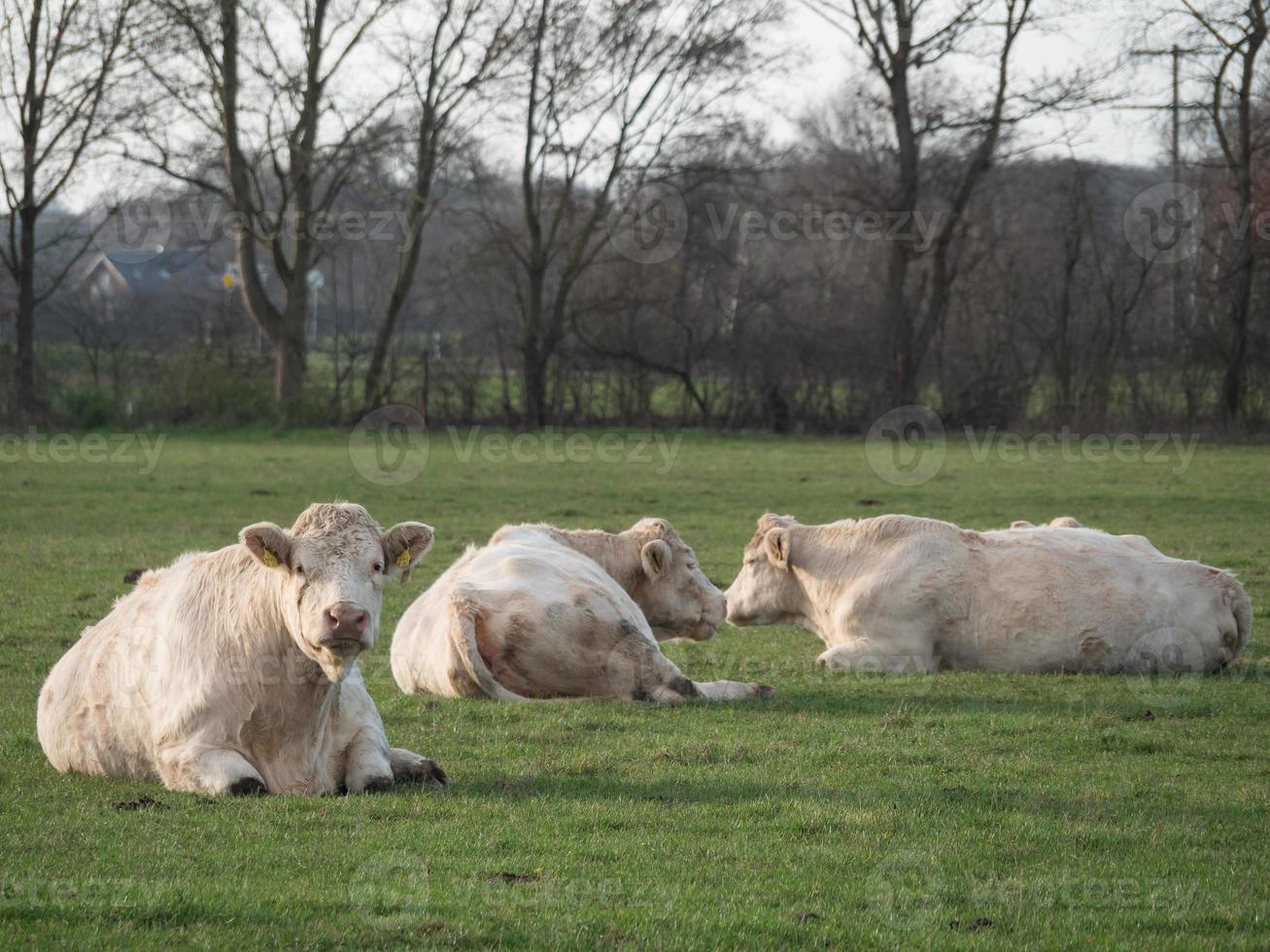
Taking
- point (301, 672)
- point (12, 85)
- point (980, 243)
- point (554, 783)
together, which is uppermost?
point (12, 85)

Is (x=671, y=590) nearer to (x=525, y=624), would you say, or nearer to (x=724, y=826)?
(x=525, y=624)

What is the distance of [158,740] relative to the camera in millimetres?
6160

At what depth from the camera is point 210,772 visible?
595 centimetres

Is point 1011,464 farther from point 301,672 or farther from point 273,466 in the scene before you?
point 301,672

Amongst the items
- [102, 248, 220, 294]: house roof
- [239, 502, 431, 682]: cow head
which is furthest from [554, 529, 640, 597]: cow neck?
[102, 248, 220, 294]: house roof

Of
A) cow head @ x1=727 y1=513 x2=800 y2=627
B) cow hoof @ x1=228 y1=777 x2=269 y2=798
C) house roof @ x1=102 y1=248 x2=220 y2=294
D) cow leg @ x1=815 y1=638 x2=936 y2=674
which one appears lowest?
cow leg @ x1=815 y1=638 x2=936 y2=674

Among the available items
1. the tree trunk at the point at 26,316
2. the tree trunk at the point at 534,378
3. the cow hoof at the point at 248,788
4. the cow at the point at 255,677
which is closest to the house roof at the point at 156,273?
the tree trunk at the point at 26,316

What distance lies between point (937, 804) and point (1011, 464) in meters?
21.1

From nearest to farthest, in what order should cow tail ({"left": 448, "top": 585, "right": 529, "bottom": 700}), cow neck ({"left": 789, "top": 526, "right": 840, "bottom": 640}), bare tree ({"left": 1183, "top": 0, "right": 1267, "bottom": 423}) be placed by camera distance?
cow tail ({"left": 448, "top": 585, "right": 529, "bottom": 700})
cow neck ({"left": 789, "top": 526, "right": 840, "bottom": 640})
bare tree ({"left": 1183, "top": 0, "right": 1267, "bottom": 423})

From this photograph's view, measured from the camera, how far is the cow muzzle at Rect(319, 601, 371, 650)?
5699 millimetres

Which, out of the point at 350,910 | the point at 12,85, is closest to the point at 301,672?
the point at 350,910

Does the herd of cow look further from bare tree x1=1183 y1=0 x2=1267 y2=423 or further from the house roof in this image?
the house roof

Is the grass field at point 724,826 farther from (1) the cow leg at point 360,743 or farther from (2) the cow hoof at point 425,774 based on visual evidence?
(1) the cow leg at point 360,743

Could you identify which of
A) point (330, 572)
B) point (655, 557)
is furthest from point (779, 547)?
point (330, 572)
